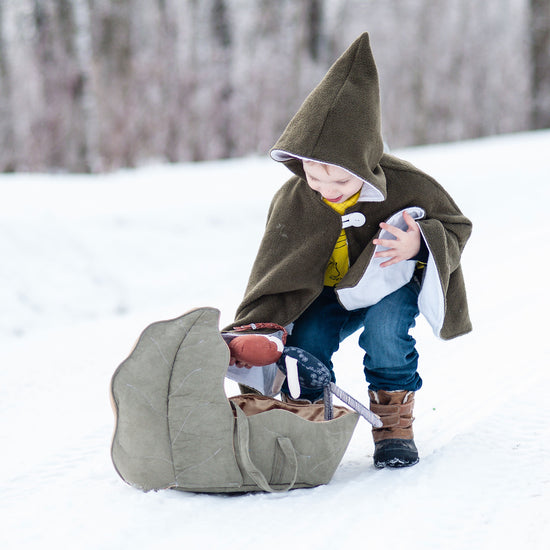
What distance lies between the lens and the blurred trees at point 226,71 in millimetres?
8289

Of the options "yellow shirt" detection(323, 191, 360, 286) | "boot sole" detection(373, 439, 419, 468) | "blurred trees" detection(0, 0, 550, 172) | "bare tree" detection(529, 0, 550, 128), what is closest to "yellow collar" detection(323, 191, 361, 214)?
"yellow shirt" detection(323, 191, 360, 286)

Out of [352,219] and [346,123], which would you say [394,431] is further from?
[346,123]

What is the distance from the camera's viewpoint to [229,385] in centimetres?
251

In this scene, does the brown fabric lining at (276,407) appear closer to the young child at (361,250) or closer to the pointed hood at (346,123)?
the young child at (361,250)

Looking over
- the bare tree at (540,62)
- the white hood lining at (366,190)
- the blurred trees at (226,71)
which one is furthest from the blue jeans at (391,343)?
the bare tree at (540,62)

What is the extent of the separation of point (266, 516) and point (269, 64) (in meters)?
11.7

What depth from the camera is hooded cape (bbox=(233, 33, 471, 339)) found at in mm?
1697

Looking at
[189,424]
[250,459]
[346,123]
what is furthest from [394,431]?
[346,123]

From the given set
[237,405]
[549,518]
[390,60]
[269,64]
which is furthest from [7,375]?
[390,60]

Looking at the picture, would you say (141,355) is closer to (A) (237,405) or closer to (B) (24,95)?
(A) (237,405)

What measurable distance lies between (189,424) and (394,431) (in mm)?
588

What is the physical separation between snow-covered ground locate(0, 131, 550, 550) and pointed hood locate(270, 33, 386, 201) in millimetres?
781

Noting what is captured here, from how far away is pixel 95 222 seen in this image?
4.23 metres

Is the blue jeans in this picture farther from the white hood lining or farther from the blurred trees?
the blurred trees
